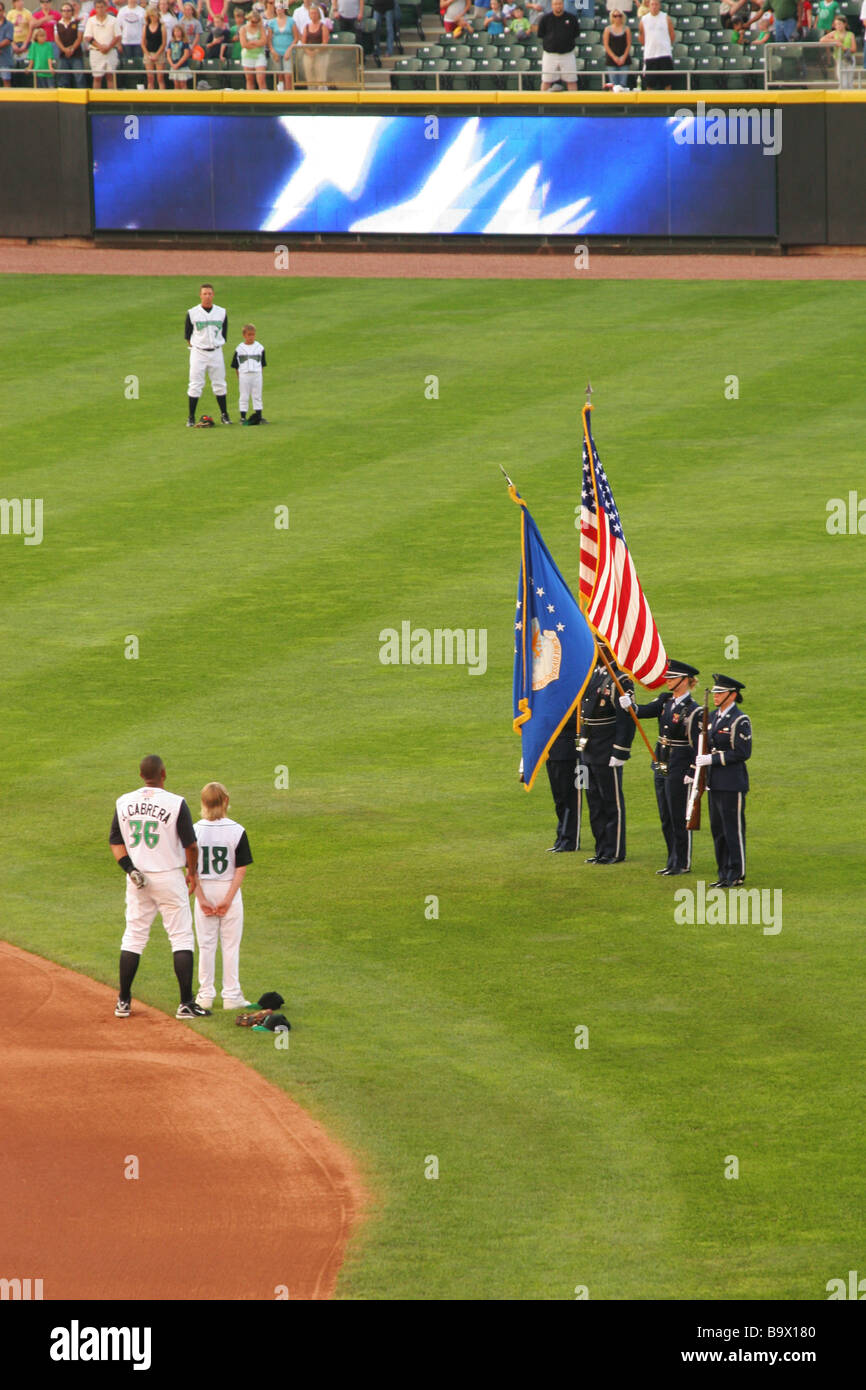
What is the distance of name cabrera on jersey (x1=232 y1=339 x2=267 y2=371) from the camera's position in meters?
30.0

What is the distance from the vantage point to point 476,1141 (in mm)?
12180

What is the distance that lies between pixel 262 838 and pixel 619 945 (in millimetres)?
3630

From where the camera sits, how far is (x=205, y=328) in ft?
99.0

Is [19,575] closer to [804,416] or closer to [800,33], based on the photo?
[804,416]

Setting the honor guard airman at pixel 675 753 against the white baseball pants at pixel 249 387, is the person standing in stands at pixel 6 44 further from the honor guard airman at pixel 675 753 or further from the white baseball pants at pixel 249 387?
the honor guard airman at pixel 675 753

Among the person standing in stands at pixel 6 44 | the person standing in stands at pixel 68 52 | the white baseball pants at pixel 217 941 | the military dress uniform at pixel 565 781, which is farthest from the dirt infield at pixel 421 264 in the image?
the white baseball pants at pixel 217 941

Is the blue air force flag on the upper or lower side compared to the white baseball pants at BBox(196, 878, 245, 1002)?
upper

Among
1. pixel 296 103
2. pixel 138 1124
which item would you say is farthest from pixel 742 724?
pixel 296 103

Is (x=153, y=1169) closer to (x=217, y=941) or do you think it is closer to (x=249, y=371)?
(x=217, y=941)

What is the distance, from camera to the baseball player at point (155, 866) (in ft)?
44.3

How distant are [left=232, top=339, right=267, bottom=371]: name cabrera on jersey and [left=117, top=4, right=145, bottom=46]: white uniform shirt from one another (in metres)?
13.0

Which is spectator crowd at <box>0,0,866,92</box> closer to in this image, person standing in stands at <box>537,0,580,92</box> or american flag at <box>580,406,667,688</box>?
person standing in stands at <box>537,0,580,92</box>

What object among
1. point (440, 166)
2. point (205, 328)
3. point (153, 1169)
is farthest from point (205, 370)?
point (153, 1169)
